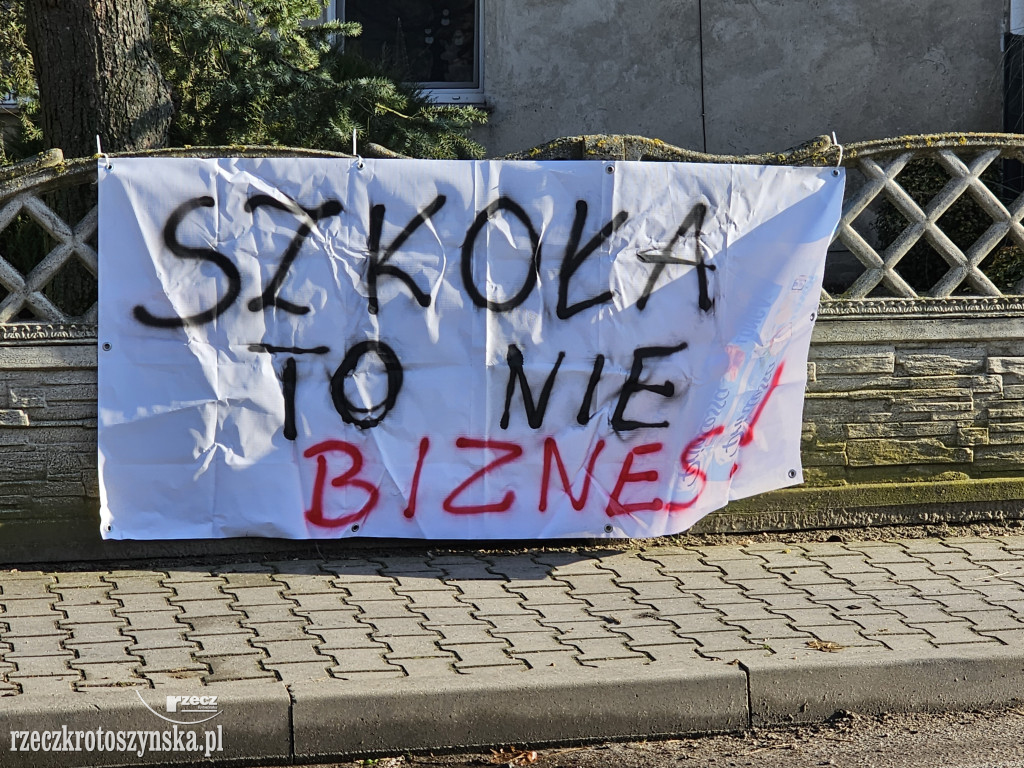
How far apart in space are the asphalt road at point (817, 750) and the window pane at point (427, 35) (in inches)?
263

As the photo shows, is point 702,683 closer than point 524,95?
Yes

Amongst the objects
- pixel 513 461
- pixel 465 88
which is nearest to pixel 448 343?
Answer: pixel 513 461

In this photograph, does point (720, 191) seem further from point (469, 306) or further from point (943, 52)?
point (943, 52)

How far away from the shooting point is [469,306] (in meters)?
5.20

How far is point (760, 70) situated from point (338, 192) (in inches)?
203

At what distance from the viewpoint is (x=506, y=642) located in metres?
4.34

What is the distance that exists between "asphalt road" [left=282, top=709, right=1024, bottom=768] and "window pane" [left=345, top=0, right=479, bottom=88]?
6680mm

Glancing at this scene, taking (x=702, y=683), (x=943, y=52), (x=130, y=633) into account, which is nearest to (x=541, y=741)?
(x=702, y=683)

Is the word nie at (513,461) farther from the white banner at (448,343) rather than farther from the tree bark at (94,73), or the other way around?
the tree bark at (94,73)

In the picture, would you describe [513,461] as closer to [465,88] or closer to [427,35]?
[465,88]

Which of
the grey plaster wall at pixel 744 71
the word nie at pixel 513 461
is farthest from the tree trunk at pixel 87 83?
the grey plaster wall at pixel 744 71

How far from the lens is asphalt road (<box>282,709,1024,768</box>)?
3.75 m

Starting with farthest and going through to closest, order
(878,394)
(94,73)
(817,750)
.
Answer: (94,73) < (878,394) < (817,750)

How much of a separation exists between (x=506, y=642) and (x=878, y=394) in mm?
2347
